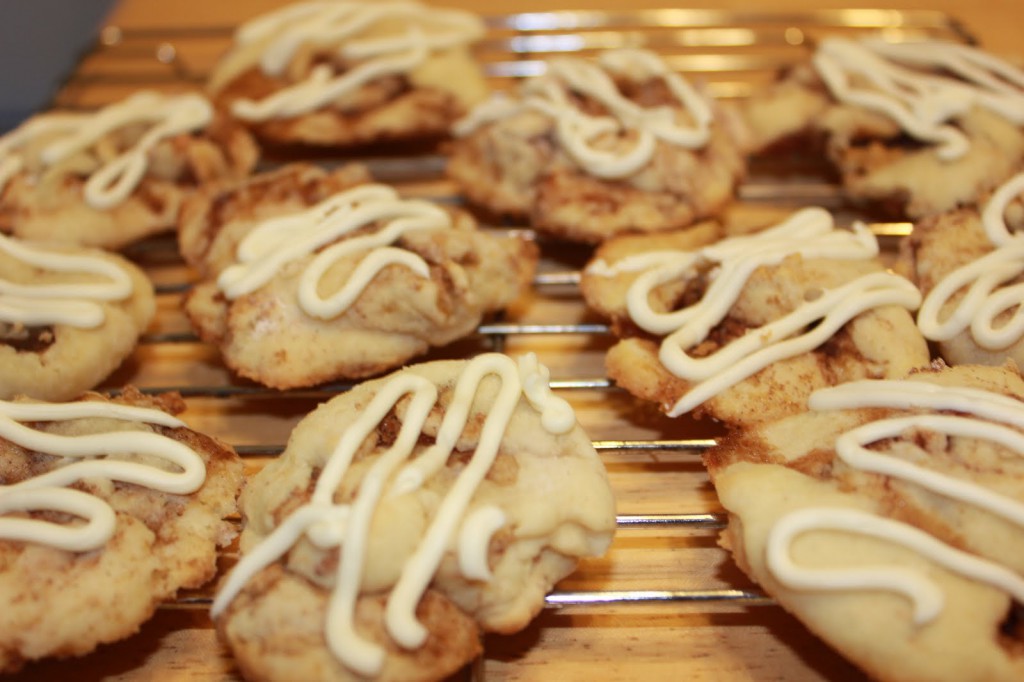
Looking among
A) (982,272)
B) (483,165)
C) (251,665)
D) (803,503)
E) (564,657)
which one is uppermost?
(483,165)

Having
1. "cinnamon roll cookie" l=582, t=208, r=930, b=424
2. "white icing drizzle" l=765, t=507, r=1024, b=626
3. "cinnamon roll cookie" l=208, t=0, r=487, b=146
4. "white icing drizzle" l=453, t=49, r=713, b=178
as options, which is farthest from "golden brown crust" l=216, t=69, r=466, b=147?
"white icing drizzle" l=765, t=507, r=1024, b=626

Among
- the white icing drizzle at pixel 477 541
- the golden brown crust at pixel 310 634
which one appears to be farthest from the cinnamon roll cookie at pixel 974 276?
the golden brown crust at pixel 310 634

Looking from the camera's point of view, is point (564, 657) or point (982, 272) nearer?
point (564, 657)

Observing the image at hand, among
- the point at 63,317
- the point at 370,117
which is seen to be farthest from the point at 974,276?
the point at 63,317

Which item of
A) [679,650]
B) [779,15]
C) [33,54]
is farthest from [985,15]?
[33,54]

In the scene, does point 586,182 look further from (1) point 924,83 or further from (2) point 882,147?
(1) point 924,83

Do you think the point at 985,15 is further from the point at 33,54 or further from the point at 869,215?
the point at 33,54

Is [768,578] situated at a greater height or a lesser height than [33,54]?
lesser
